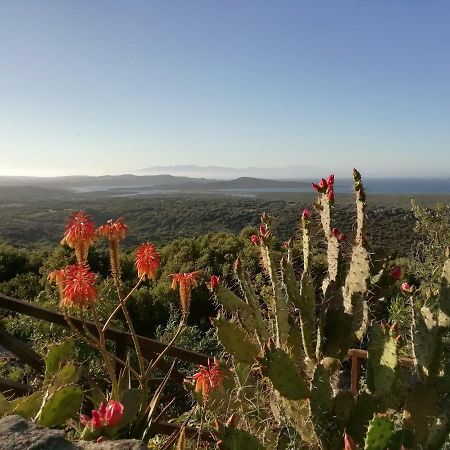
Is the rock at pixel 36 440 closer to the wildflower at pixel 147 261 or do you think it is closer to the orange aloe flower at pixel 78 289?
the orange aloe flower at pixel 78 289

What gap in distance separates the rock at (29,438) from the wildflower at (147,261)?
2.91ft

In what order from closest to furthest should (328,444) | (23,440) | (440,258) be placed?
(23,440), (328,444), (440,258)

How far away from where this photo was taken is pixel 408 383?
270 centimetres

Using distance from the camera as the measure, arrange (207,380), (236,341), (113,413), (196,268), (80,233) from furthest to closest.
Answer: (196,268), (236,341), (207,380), (80,233), (113,413)

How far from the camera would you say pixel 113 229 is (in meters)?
2.40

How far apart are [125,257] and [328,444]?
788cm

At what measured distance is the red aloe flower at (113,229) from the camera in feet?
7.79

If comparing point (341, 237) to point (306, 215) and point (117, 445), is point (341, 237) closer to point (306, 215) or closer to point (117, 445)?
point (306, 215)

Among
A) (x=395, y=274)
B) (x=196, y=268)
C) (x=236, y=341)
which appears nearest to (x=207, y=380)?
(x=236, y=341)

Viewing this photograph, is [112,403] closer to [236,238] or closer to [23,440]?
[23,440]

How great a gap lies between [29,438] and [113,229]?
97cm

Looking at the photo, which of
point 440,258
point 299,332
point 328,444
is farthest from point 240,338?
point 440,258

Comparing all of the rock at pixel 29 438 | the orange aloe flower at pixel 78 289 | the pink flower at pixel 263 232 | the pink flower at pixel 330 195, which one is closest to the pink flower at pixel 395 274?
the pink flower at pixel 330 195

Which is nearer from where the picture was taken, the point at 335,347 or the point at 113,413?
the point at 113,413
